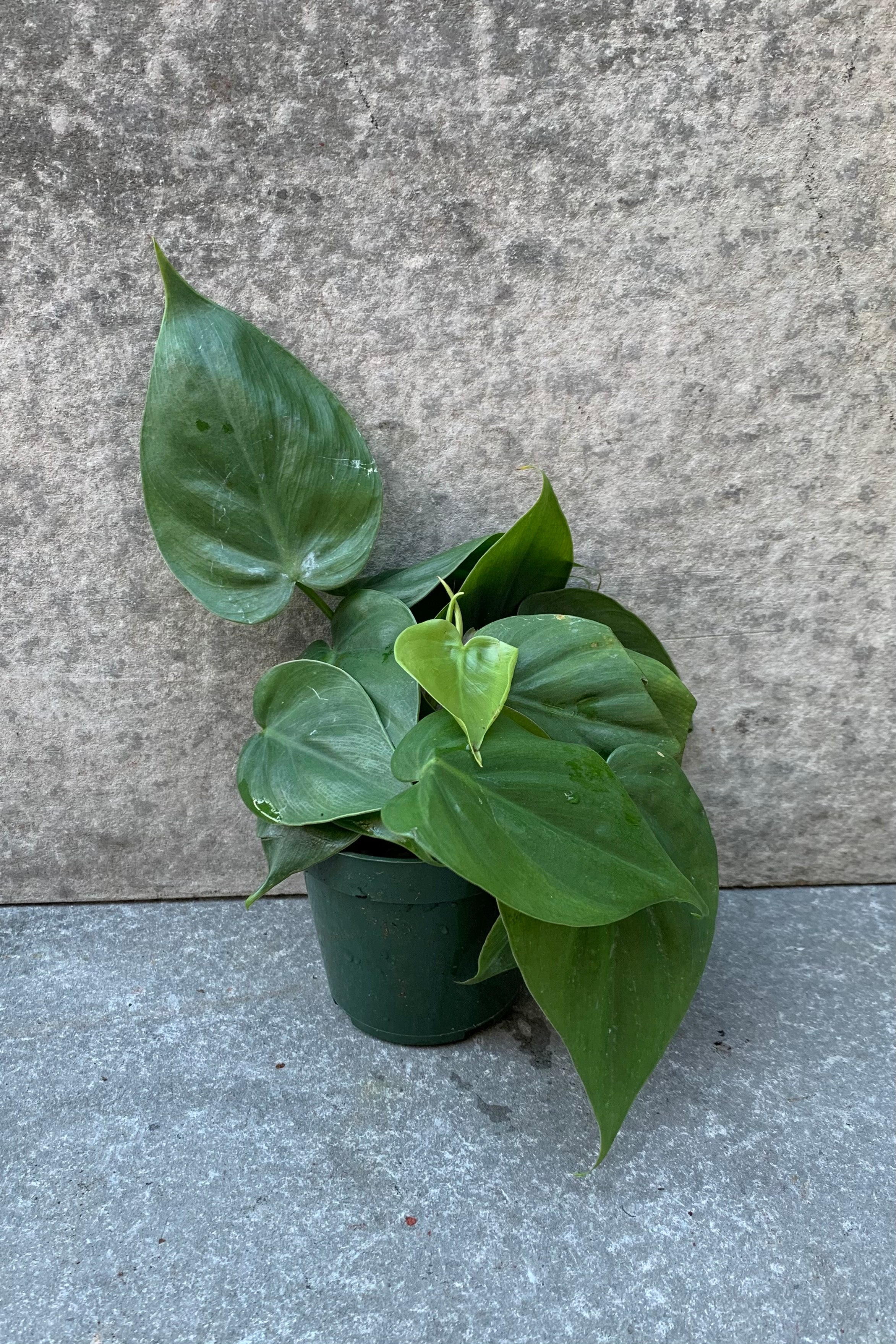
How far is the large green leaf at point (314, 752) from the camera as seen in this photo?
0.96 m

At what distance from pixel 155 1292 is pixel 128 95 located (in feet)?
4.19

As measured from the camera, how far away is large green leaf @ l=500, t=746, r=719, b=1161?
0.87 metres

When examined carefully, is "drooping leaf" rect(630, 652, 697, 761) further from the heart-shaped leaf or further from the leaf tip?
the leaf tip

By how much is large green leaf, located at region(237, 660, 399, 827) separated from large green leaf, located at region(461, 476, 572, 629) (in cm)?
18

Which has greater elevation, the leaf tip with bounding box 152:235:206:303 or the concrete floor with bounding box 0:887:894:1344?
the leaf tip with bounding box 152:235:206:303

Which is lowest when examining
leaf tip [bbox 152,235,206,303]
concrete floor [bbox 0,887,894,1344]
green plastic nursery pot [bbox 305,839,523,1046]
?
concrete floor [bbox 0,887,894,1344]

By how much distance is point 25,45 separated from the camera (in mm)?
1079

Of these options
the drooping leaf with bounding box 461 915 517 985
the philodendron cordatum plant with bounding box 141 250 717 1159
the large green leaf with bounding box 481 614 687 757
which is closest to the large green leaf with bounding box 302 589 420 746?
the philodendron cordatum plant with bounding box 141 250 717 1159

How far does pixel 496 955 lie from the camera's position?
3.19ft

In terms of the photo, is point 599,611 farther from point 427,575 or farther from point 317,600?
point 317,600

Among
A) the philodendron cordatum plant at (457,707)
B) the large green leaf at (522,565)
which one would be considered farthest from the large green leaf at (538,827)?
the large green leaf at (522,565)

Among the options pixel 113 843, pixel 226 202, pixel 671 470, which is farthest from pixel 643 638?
pixel 113 843

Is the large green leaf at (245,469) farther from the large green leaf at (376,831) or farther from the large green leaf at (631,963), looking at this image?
the large green leaf at (631,963)

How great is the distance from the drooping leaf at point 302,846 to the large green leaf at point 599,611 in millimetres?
334
